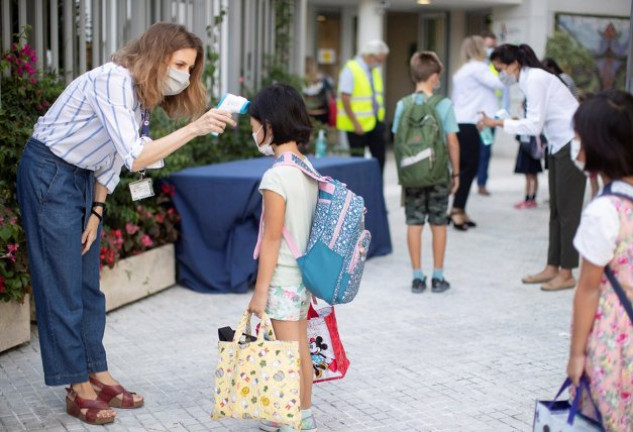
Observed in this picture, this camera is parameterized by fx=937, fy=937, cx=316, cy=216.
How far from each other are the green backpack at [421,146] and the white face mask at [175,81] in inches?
113

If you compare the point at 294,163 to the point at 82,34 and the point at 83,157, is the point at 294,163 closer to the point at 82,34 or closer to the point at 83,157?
the point at 83,157

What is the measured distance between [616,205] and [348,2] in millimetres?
16424

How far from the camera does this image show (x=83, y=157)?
4020 mm

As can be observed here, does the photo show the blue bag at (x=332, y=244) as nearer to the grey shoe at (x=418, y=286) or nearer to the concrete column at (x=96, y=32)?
the grey shoe at (x=418, y=286)

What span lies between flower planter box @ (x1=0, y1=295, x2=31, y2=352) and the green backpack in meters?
2.79

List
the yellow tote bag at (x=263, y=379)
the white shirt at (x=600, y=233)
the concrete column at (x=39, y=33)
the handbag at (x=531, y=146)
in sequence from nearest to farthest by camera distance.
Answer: the white shirt at (x=600, y=233) < the yellow tote bag at (x=263, y=379) < the concrete column at (x=39, y=33) < the handbag at (x=531, y=146)

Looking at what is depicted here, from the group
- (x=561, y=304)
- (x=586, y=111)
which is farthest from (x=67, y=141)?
(x=561, y=304)

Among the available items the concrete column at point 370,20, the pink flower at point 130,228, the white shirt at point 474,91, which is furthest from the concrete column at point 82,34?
the concrete column at point 370,20

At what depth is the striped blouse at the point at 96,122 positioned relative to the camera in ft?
12.5

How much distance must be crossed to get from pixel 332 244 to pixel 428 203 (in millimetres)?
3204

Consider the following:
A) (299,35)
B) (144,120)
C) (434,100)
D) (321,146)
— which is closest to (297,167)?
(144,120)

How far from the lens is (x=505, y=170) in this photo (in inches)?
624

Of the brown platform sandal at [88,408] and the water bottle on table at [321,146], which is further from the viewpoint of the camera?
the water bottle on table at [321,146]

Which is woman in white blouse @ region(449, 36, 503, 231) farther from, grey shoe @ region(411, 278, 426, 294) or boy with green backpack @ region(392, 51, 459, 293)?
grey shoe @ region(411, 278, 426, 294)
